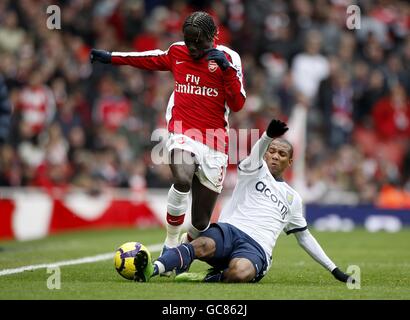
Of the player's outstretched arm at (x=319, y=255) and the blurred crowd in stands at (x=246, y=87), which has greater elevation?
the blurred crowd in stands at (x=246, y=87)

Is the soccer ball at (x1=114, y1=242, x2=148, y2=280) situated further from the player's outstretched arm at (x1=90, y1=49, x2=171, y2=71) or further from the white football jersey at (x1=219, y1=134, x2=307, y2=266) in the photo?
the player's outstretched arm at (x1=90, y1=49, x2=171, y2=71)

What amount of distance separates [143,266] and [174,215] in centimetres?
119

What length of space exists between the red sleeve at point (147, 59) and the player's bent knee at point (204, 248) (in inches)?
77.7

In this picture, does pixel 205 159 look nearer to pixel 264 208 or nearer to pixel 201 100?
pixel 201 100

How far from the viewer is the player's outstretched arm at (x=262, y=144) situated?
838cm

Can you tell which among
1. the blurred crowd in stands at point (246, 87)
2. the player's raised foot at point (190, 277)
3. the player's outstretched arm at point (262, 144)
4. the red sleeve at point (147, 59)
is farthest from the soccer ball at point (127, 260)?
the blurred crowd in stands at point (246, 87)

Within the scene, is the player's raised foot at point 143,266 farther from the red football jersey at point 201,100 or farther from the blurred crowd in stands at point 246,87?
the blurred crowd in stands at point 246,87

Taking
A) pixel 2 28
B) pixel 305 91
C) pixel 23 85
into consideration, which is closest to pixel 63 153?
pixel 23 85

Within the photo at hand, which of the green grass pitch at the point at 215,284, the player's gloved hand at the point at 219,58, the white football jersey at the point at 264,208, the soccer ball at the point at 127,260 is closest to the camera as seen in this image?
the green grass pitch at the point at 215,284

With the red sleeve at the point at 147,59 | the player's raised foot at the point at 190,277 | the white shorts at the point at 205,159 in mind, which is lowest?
the player's raised foot at the point at 190,277

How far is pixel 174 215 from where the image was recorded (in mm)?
9562

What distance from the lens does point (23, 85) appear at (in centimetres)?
1905

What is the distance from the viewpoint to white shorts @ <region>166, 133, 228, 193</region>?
9.32m

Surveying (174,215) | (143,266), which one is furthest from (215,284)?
(174,215)
